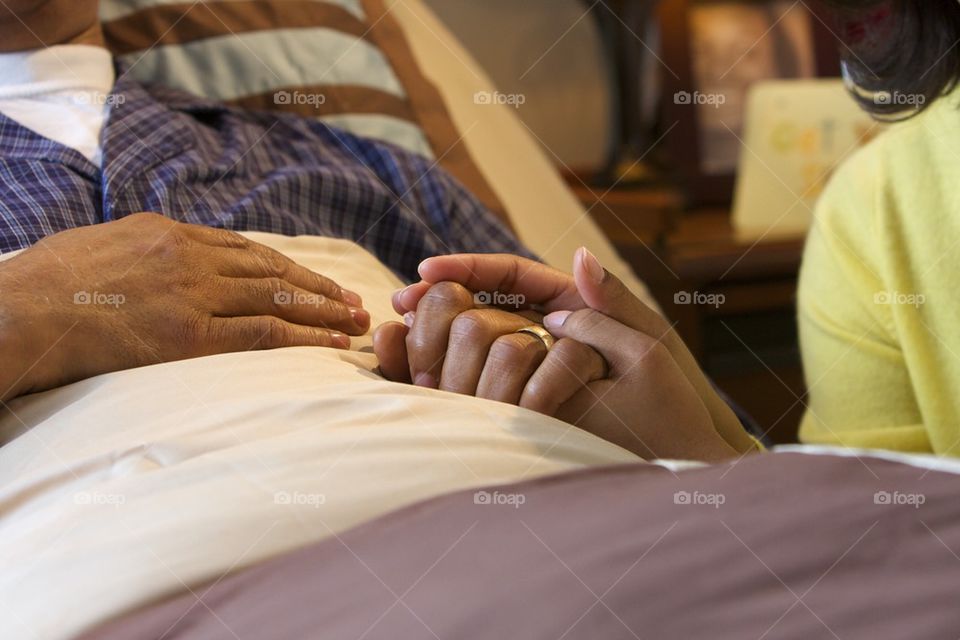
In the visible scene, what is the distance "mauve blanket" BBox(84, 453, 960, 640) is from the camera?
15.4 inches

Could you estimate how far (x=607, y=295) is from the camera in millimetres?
589

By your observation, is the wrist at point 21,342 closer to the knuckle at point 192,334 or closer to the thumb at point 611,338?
the knuckle at point 192,334

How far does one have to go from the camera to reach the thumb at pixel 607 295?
580 mm

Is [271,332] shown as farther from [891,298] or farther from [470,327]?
[891,298]

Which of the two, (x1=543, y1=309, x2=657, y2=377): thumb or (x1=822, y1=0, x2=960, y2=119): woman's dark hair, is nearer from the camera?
(x1=543, y1=309, x2=657, y2=377): thumb

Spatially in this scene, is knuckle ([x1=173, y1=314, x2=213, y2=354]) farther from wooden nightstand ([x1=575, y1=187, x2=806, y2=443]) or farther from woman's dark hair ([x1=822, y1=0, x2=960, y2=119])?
wooden nightstand ([x1=575, y1=187, x2=806, y2=443])

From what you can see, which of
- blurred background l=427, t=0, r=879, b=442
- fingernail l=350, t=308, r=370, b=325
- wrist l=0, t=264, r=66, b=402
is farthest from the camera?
blurred background l=427, t=0, r=879, b=442

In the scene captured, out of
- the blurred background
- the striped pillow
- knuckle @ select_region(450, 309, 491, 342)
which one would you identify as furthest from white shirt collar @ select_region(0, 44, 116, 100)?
the blurred background

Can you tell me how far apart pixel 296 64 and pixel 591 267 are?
1.95ft

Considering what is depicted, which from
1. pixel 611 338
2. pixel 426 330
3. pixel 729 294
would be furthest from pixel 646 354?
pixel 729 294

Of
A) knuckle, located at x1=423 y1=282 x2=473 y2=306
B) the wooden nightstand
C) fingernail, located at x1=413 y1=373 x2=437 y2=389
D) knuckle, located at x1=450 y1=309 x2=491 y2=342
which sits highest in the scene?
knuckle, located at x1=423 y1=282 x2=473 y2=306

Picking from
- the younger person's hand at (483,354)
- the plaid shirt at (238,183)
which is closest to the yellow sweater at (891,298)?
the plaid shirt at (238,183)

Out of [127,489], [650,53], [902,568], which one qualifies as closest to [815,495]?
[902,568]

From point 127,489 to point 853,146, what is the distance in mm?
1543
